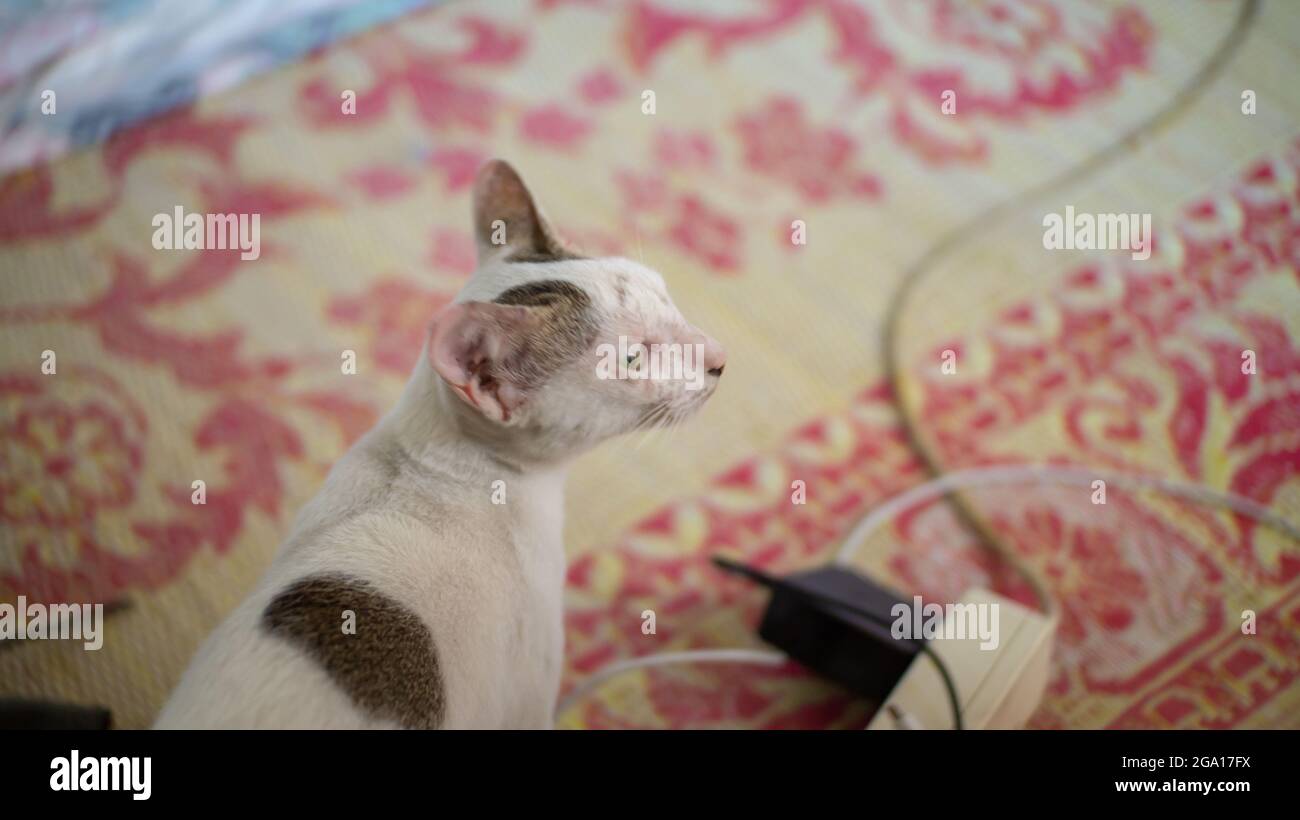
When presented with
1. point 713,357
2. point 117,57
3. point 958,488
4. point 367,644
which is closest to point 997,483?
point 958,488

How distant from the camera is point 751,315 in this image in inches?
54.8

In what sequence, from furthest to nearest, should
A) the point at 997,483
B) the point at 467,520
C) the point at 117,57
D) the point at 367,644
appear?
the point at 117,57, the point at 997,483, the point at 467,520, the point at 367,644

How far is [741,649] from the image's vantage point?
3.70 feet

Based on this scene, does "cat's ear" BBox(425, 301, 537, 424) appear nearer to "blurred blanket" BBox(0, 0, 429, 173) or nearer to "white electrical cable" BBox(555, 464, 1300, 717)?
"white electrical cable" BBox(555, 464, 1300, 717)

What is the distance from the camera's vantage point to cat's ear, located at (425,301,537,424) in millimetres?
600

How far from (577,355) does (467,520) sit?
14cm

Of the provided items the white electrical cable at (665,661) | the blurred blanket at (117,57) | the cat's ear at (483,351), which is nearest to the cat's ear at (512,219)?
the cat's ear at (483,351)

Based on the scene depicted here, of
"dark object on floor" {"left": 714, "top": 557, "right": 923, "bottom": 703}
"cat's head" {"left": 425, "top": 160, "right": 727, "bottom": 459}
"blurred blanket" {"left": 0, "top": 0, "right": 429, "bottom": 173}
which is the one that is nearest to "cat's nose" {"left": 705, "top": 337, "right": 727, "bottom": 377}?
"cat's head" {"left": 425, "top": 160, "right": 727, "bottom": 459}

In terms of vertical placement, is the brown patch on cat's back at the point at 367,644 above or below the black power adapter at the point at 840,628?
above

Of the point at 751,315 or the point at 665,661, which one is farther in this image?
the point at 751,315

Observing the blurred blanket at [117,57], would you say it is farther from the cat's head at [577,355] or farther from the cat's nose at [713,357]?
the cat's nose at [713,357]

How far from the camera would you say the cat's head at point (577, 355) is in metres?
0.69

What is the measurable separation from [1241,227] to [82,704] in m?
1.29

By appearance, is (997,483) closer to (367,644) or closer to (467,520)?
(467,520)
